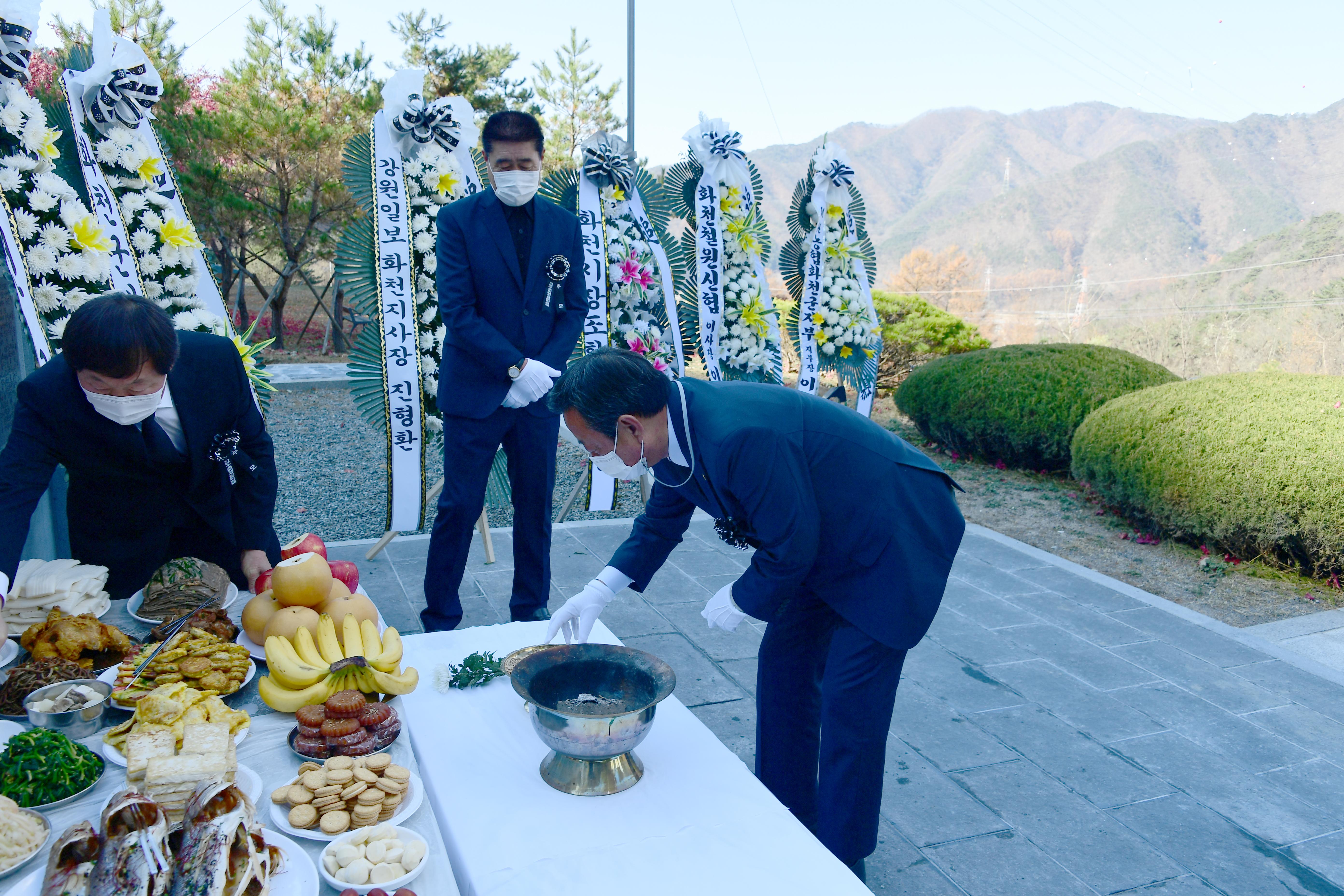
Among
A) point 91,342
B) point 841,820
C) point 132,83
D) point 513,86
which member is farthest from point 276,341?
point 841,820

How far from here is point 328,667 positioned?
2025 mm

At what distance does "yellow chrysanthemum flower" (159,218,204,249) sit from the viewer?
165 inches

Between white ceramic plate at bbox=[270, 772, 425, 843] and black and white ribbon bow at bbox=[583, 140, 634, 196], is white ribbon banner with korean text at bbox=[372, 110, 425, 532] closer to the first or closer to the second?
black and white ribbon bow at bbox=[583, 140, 634, 196]

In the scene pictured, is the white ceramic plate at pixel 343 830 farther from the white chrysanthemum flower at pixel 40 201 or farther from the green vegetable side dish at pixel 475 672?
the white chrysanthemum flower at pixel 40 201

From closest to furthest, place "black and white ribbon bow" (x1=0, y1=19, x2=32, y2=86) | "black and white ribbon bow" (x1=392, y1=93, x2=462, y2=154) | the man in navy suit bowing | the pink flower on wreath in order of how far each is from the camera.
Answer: "black and white ribbon bow" (x1=0, y1=19, x2=32, y2=86) < the man in navy suit bowing < "black and white ribbon bow" (x1=392, y1=93, x2=462, y2=154) < the pink flower on wreath

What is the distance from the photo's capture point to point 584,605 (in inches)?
95.2

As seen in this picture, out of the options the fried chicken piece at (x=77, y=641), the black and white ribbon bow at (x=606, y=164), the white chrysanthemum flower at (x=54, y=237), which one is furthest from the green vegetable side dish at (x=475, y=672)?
the black and white ribbon bow at (x=606, y=164)

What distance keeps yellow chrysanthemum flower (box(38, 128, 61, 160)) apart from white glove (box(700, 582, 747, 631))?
3507mm

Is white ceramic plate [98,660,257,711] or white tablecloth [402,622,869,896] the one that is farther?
white ceramic plate [98,660,257,711]

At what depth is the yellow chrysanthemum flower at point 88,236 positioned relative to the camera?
3740 mm

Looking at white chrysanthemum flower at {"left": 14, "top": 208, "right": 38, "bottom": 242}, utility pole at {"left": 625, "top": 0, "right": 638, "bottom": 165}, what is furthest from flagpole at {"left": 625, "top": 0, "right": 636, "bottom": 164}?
white chrysanthemum flower at {"left": 14, "top": 208, "right": 38, "bottom": 242}

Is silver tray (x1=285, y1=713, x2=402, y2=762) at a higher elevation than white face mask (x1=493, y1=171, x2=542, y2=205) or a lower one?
lower

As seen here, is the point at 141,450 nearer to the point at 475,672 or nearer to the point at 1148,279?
the point at 475,672

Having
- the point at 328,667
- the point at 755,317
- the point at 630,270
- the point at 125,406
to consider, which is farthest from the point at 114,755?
the point at 755,317
